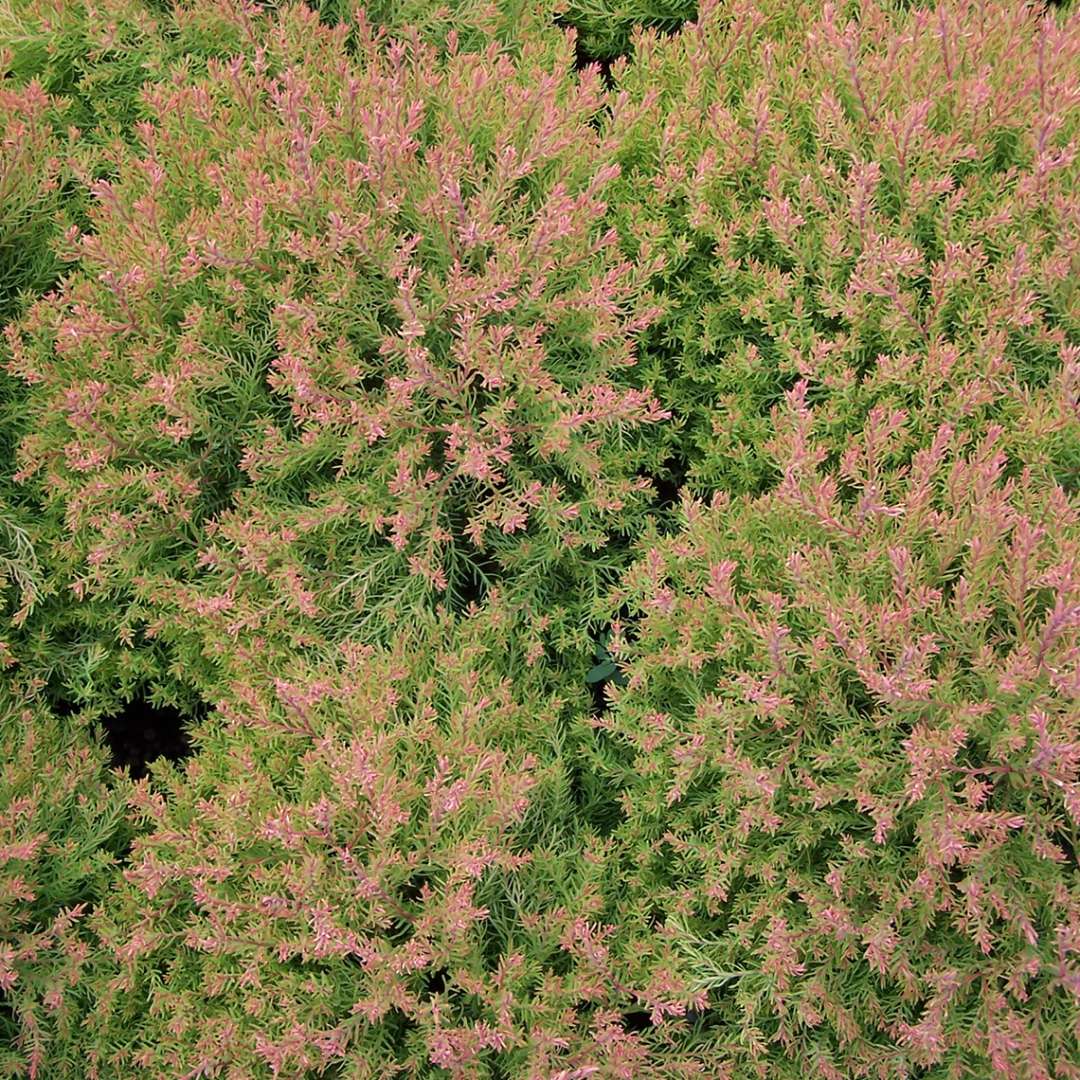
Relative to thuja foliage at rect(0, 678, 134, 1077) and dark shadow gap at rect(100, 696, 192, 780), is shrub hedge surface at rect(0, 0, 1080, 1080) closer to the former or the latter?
thuja foliage at rect(0, 678, 134, 1077)

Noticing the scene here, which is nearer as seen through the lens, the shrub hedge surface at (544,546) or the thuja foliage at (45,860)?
the shrub hedge surface at (544,546)

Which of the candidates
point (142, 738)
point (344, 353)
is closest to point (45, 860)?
point (142, 738)

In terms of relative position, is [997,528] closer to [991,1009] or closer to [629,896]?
[991,1009]

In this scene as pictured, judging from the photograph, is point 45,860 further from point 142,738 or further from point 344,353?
point 344,353

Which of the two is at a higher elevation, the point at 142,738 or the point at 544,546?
the point at 544,546

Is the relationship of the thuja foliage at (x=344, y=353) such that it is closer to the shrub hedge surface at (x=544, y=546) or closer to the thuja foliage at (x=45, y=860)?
the shrub hedge surface at (x=544, y=546)

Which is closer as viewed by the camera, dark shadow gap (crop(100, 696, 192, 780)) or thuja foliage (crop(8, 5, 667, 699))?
thuja foliage (crop(8, 5, 667, 699))

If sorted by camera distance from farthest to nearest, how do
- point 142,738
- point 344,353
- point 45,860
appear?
1. point 142,738
2. point 45,860
3. point 344,353

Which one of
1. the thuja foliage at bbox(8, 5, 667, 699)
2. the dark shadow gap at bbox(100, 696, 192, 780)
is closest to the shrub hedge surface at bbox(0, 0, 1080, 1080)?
the thuja foliage at bbox(8, 5, 667, 699)

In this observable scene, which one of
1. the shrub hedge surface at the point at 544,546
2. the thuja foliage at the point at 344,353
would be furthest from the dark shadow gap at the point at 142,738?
the thuja foliage at the point at 344,353
